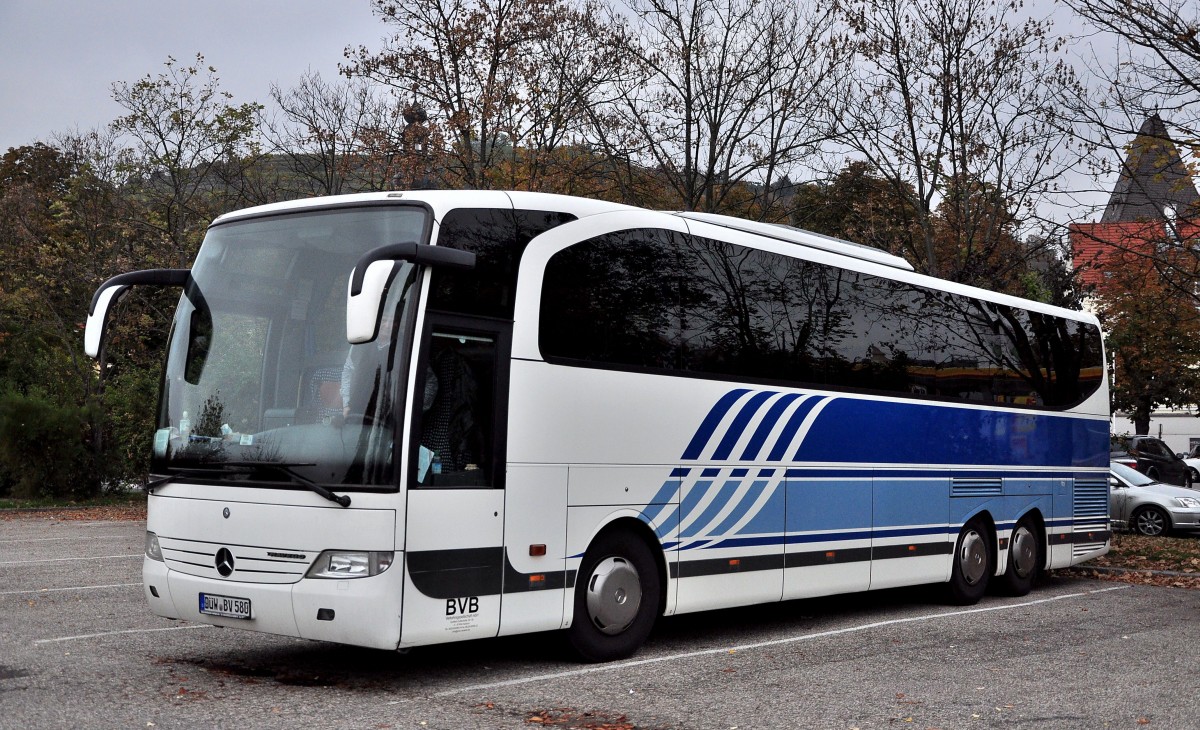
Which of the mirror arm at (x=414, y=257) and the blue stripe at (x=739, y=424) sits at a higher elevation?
the mirror arm at (x=414, y=257)

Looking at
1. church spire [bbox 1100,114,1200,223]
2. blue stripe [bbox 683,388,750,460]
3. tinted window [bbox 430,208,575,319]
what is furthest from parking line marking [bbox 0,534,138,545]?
church spire [bbox 1100,114,1200,223]

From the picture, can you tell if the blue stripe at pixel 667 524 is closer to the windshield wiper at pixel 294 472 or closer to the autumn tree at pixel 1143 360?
the windshield wiper at pixel 294 472

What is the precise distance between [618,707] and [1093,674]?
151 inches

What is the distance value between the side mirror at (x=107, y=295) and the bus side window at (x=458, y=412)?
2.31 meters

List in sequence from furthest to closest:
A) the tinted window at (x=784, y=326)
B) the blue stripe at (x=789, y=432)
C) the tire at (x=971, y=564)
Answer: the tire at (x=971, y=564)
the blue stripe at (x=789, y=432)
the tinted window at (x=784, y=326)

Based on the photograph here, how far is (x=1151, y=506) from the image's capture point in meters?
25.8

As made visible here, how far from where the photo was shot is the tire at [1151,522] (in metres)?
25.6

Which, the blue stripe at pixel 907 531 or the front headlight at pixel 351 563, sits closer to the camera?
the front headlight at pixel 351 563

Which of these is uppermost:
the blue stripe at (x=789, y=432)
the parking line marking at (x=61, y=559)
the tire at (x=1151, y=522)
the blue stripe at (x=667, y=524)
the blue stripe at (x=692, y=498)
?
the blue stripe at (x=789, y=432)

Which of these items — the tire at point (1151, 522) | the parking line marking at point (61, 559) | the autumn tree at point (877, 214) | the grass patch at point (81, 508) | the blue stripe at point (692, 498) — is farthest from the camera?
the grass patch at point (81, 508)

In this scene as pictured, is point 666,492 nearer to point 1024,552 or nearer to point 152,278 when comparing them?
point 152,278

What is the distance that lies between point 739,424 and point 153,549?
493 centimetres

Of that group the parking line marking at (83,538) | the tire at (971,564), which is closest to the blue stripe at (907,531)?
the tire at (971,564)

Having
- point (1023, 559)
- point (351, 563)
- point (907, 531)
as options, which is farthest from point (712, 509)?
point (1023, 559)
